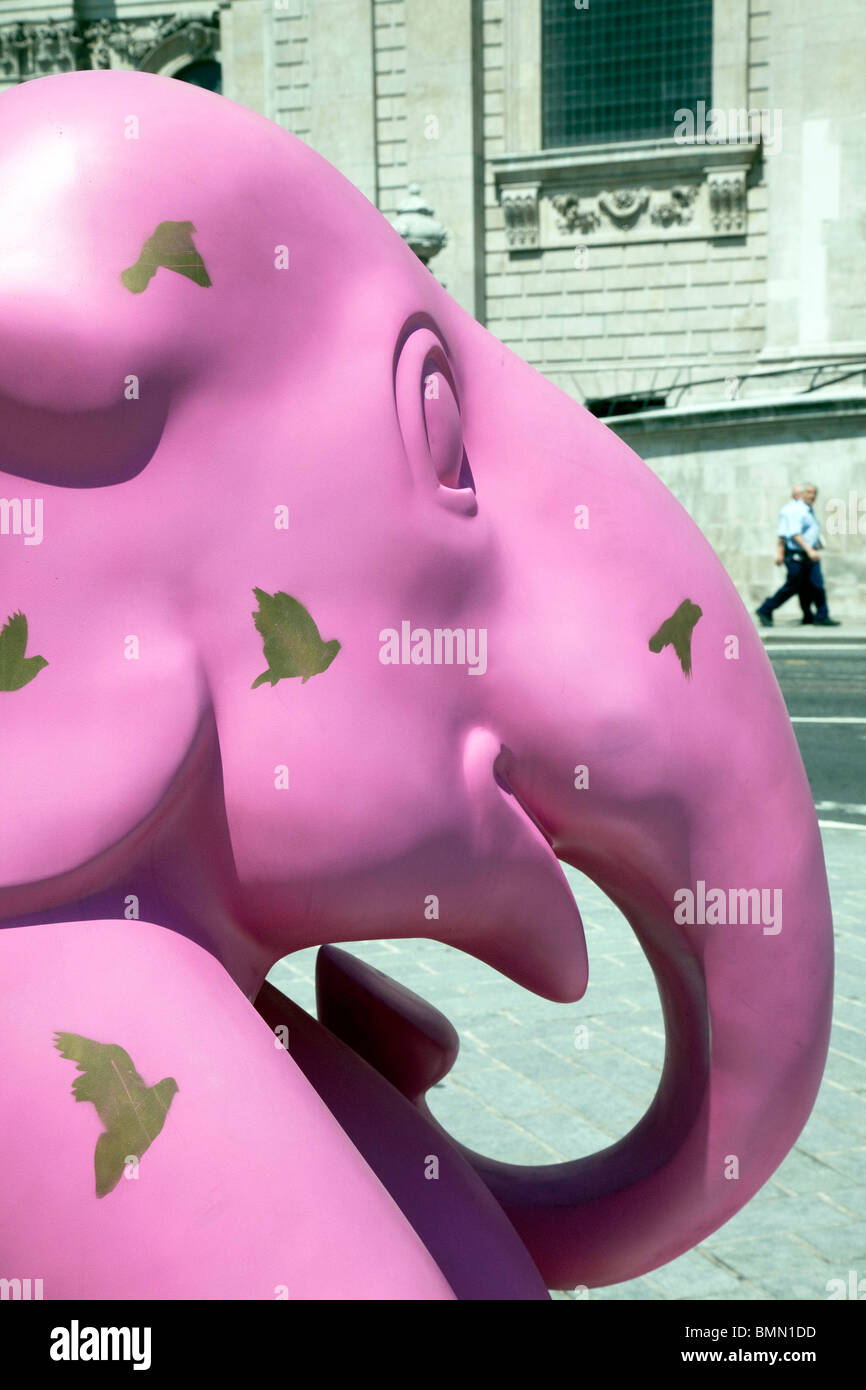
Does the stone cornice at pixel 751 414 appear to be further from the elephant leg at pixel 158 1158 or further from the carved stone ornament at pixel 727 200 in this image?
the elephant leg at pixel 158 1158

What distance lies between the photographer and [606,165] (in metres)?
28.8

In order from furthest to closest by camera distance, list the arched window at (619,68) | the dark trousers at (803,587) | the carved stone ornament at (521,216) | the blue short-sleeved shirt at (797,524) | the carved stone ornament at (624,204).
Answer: the carved stone ornament at (521,216) < the carved stone ornament at (624,204) < the arched window at (619,68) < the dark trousers at (803,587) < the blue short-sleeved shirt at (797,524)

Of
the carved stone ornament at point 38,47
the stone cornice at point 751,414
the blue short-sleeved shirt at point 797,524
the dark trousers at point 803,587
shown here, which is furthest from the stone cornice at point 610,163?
the dark trousers at point 803,587

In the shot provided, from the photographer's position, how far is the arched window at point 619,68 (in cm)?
2867

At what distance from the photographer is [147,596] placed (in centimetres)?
174

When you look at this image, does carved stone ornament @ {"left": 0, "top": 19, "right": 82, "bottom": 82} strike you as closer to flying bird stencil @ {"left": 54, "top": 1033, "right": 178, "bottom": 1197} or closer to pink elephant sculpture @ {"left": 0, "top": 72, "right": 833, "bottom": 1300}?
pink elephant sculpture @ {"left": 0, "top": 72, "right": 833, "bottom": 1300}

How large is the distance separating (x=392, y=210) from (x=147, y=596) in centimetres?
2851

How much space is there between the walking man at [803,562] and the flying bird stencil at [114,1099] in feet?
60.5

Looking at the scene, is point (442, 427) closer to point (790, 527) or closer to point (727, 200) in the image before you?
point (790, 527)

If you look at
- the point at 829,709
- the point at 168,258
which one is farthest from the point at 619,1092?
the point at 829,709

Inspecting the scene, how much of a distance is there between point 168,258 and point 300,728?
548 millimetres
